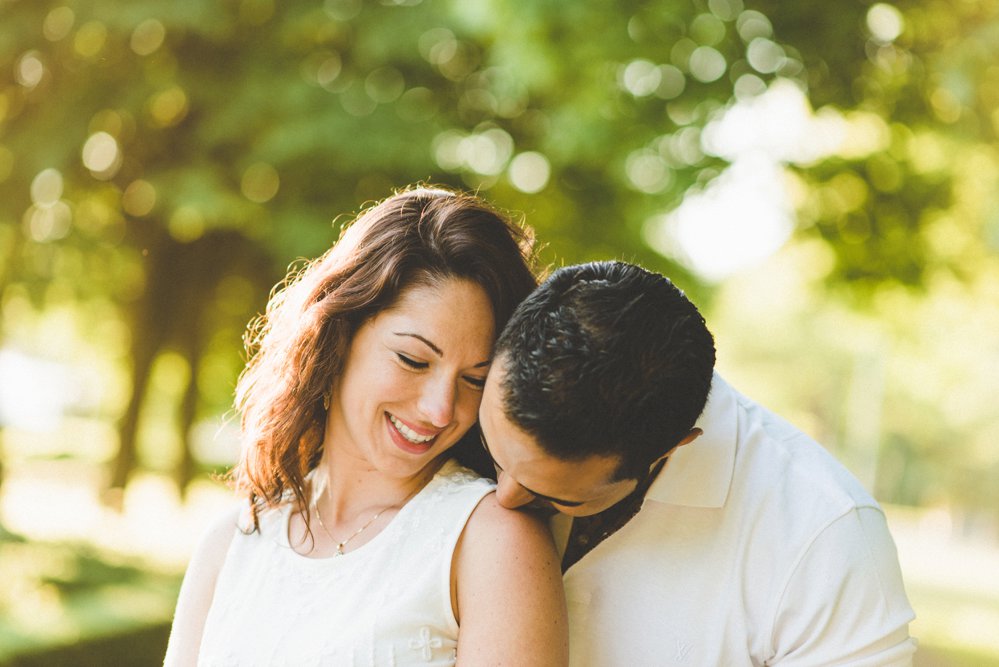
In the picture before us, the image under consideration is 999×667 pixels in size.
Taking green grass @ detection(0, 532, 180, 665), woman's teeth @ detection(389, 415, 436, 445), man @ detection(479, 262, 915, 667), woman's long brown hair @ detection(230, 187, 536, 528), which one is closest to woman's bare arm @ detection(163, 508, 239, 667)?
woman's long brown hair @ detection(230, 187, 536, 528)

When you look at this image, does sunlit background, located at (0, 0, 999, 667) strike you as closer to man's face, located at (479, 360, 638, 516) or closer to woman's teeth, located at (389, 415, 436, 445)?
woman's teeth, located at (389, 415, 436, 445)

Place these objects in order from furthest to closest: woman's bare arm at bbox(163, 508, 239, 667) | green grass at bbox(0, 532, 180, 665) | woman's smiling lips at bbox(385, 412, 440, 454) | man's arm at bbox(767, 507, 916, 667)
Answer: green grass at bbox(0, 532, 180, 665), woman's bare arm at bbox(163, 508, 239, 667), woman's smiling lips at bbox(385, 412, 440, 454), man's arm at bbox(767, 507, 916, 667)

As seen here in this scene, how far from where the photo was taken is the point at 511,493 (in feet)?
8.21

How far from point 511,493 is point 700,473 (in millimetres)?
435

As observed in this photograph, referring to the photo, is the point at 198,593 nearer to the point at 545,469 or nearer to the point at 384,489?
the point at 384,489

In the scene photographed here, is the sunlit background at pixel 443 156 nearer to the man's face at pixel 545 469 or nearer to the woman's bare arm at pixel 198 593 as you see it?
the woman's bare arm at pixel 198 593

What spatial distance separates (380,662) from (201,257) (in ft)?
40.3

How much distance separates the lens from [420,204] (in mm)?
2869

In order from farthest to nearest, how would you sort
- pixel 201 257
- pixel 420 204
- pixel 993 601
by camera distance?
pixel 993 601 < pixel 201 257 < pixel 420 204

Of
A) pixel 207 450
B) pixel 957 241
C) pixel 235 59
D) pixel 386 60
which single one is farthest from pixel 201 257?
pixel 207 450

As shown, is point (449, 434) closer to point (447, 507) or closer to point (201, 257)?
point (447, 507)

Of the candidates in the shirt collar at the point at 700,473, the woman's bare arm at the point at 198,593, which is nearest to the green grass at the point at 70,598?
the woman's bare arm at the point at 198,593

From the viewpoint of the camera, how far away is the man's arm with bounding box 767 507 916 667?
2.31 m

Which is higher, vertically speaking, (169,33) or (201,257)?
(169,33)
